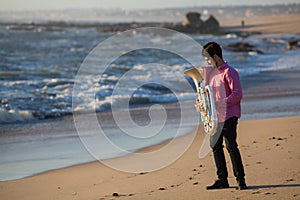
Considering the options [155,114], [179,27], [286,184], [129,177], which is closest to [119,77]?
[155,114]

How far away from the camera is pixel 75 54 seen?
2883 centimetres

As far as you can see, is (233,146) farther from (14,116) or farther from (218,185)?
(14,116)

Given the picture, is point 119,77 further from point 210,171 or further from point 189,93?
point 210,171

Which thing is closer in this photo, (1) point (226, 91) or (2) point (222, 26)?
(1) point (226, 91)

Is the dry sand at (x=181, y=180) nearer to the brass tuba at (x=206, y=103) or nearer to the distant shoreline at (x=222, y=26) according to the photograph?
the brass tuba at (x=206, y=103)

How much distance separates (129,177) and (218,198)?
1437 millimetres

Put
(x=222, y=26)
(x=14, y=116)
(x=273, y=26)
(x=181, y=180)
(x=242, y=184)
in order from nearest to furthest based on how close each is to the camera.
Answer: (x=242, y=184)
(x=181, y=180)
(x=14, y=116)
(x=273, y=26)
(x=222, y=26)

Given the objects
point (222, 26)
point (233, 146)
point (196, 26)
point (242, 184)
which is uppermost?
point (222, 26)

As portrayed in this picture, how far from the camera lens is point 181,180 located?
19.4ft

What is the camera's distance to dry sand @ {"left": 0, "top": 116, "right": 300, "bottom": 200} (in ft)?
17.4

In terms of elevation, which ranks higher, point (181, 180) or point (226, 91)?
point (226, 91)

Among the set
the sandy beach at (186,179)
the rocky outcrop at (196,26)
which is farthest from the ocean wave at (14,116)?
the rocky outcrop at (196,26)

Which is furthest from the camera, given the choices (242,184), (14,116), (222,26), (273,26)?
(222,26)

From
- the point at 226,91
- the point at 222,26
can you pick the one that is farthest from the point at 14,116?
the point at 222,26
